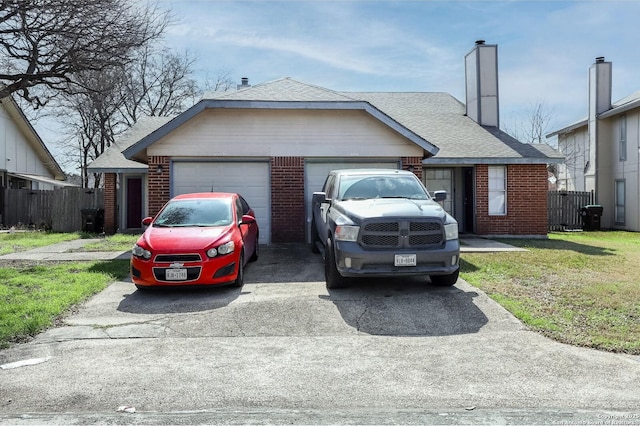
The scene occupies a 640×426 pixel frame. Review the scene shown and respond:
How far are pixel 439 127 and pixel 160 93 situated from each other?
85.9 ft

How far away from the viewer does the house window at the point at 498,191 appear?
15.7 m

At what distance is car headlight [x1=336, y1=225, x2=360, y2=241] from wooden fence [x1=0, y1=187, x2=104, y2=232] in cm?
1431

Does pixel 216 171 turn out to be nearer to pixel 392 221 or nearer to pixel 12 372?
pixel 392 221

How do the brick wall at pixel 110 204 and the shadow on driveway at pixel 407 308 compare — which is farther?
the brick wall at pixel 110 204

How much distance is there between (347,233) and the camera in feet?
23.4

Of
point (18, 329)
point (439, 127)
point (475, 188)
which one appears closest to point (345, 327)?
point (18, 329)

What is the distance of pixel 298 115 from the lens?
42.9 ft

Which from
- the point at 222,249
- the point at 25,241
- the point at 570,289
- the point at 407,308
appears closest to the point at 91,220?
the point at 25,241

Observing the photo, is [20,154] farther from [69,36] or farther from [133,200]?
[69,36]

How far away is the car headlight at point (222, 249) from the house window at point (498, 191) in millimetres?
10715

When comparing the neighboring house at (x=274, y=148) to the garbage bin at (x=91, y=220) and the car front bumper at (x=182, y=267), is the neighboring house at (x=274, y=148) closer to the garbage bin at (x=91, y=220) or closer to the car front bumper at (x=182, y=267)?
the car front bumper at (x=182, y=267)

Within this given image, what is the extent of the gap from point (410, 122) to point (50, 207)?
16282 millimetres

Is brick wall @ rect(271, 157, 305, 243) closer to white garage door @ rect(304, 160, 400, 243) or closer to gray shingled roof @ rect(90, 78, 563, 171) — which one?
white garage door @ rect(304, 160, 400, 243)

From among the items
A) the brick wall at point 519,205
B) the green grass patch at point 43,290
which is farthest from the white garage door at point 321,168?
the green grass patch at point 43,290
